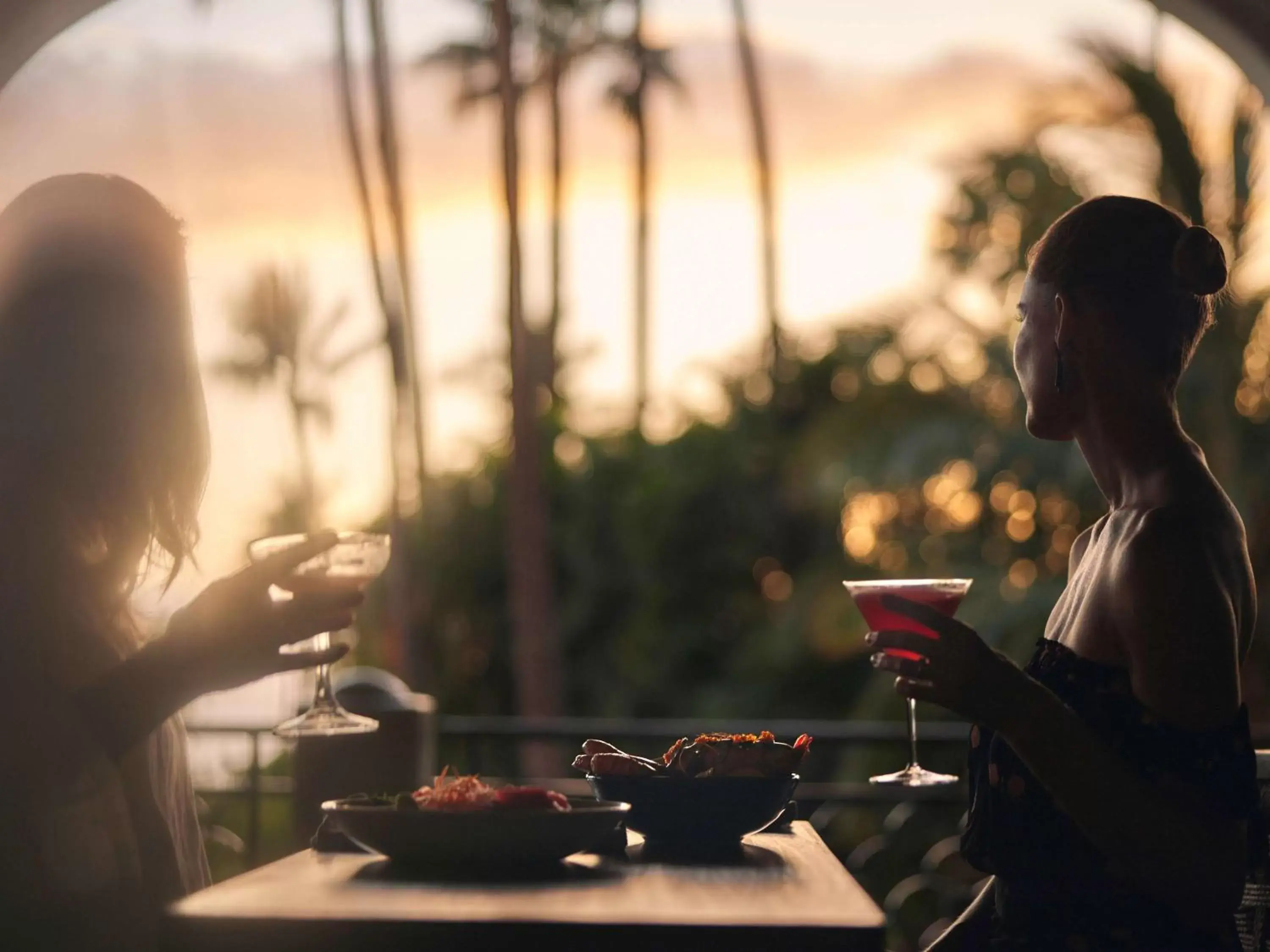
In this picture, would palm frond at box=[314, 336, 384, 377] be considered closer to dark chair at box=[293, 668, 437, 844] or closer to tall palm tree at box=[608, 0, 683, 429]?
tall palm tree at box=[608, 0, 683, 429]

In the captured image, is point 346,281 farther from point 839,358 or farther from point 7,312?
point 7,312

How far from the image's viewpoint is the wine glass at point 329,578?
2.13 meters

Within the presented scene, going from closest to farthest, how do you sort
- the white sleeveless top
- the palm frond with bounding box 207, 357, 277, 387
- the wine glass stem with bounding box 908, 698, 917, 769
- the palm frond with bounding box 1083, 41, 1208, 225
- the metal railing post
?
the white sleeveless top
the wine glass stem with bounding box 908, 698, 917, 769
the metal railing post
the palm frond with bounding box 1083, 41, 1208, 225
the palm frond with bounding box 207, 357, 277, 387

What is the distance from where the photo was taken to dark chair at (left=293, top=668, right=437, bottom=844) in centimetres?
397

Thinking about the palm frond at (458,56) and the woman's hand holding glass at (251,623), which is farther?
the palm frond at (458,56)

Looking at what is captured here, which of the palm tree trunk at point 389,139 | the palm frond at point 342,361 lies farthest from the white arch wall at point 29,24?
the palm frond at point 342,361

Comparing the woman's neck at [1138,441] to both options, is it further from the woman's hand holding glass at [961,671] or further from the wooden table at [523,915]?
the wooden table at [523,915]

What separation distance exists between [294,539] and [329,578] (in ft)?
0.47

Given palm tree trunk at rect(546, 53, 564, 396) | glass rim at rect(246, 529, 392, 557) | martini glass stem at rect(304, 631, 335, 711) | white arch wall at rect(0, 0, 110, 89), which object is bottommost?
martini glass stem at rect(304, 631, 335, 711)

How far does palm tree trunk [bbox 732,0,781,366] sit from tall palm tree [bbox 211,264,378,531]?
318 inches

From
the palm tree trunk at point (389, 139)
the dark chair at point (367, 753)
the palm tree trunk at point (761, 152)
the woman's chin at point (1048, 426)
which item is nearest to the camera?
the woman's chin at point (1048, 426)

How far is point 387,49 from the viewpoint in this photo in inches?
822

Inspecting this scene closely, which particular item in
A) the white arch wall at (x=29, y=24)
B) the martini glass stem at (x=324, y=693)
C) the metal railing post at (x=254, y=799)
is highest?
the white arch wall at (x=29, y=24)

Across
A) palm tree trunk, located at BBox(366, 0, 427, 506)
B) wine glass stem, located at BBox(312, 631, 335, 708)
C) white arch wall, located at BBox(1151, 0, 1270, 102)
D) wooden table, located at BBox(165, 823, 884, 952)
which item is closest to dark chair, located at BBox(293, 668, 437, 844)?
wine glass stem, located at BBox(312, 631, 335, 708)
